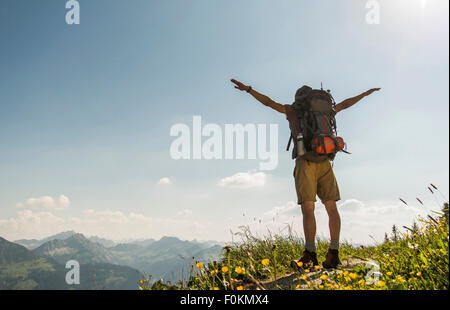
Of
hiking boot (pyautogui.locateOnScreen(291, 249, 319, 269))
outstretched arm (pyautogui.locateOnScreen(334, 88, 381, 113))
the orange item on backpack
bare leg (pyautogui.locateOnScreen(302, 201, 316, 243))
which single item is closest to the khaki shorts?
bare leg (pyautogui.locateOnScreen(302, 201, 316, 243))

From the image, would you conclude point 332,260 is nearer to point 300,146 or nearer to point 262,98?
point 300,146

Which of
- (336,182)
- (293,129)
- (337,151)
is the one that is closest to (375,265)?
(336,182)

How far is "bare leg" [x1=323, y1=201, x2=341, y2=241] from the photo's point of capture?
489 centimetres

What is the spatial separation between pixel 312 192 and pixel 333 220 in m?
0.62

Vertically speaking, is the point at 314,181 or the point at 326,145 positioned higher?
the point at 326,145

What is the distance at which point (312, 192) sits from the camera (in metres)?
4.94

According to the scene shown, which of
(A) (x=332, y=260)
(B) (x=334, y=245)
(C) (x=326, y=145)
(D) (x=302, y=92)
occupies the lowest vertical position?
(A) (x=332, y=260)

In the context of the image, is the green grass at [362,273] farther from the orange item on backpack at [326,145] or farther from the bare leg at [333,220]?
the orange item on backpack at [326,145]

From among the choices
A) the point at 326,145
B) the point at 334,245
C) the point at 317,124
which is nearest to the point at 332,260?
the point at 334,245

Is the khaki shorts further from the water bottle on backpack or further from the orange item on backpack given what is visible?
the orange item on backpack

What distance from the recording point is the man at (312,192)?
15.5 ft
